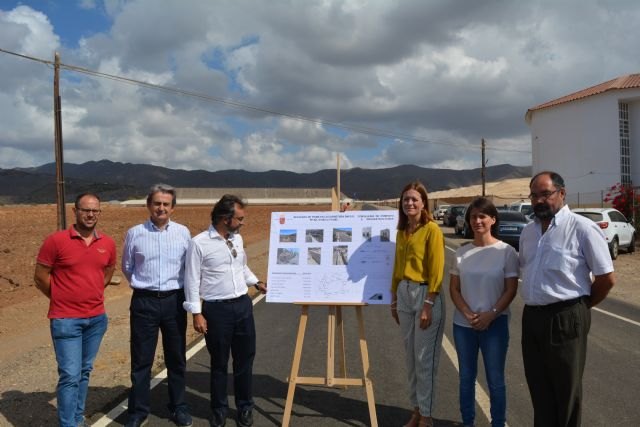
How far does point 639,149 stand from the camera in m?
43.9

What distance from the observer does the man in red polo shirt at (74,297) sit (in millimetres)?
4355

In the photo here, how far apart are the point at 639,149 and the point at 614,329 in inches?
1637

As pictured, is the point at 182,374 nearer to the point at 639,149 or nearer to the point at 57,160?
the point at 57,160

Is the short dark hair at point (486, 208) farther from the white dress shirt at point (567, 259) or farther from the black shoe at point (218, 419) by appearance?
the black shoe at point (218, 419)

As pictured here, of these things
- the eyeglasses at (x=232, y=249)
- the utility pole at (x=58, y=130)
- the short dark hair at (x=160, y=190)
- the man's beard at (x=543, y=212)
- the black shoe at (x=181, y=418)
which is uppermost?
the utility pole at (x=58, y=130)

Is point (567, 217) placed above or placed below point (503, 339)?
above

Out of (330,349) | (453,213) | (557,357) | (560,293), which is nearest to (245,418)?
(330,349)

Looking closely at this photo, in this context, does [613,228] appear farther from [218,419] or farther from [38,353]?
[38,353]

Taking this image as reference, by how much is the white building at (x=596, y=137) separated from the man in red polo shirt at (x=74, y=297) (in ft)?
149

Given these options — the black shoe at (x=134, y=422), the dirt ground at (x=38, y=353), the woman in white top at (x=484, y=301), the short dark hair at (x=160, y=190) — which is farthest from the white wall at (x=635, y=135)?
the black shoe at (x=134, y=422)

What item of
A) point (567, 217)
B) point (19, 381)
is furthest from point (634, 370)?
point (19, 381)

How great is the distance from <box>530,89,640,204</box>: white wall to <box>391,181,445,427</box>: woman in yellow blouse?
44015mm

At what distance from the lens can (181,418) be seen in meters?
4.81

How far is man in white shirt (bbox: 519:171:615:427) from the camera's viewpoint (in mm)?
3596
